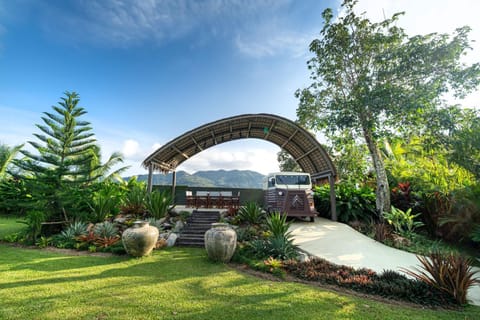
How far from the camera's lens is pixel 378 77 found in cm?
825

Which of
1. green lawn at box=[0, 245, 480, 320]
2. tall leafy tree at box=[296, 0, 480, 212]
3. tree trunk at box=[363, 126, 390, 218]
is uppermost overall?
tall leafy tree at box=[296, 0, 480, 212]

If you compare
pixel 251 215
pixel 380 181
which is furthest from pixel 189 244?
pixel 380 181

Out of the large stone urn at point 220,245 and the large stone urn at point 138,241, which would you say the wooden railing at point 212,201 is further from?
the large stone urn at point 220,245

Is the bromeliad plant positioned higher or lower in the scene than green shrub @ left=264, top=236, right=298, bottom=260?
higher

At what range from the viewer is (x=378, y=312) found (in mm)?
3043

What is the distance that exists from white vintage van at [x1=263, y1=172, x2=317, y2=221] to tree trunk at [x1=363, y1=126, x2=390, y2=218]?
2697 millimetres

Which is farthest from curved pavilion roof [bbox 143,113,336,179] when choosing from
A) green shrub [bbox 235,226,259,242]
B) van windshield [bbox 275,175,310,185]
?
green shrub [bbox 235,226,259,242]

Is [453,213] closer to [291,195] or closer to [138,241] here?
[291,195]

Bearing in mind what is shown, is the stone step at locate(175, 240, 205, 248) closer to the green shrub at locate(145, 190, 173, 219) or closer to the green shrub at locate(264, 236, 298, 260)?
the green shrub at locate(145, 190, 173, 219)

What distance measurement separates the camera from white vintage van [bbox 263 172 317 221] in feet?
28.0

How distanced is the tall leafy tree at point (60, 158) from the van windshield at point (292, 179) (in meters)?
8.30

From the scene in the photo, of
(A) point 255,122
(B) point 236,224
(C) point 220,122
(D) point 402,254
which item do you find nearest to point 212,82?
(C) point 220,122

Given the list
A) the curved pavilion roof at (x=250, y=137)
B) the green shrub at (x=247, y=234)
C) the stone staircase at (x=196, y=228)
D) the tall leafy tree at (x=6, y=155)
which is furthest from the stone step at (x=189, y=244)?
the tall leafy tree at (x=6, y=155)

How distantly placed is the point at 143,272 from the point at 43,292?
160 cm
